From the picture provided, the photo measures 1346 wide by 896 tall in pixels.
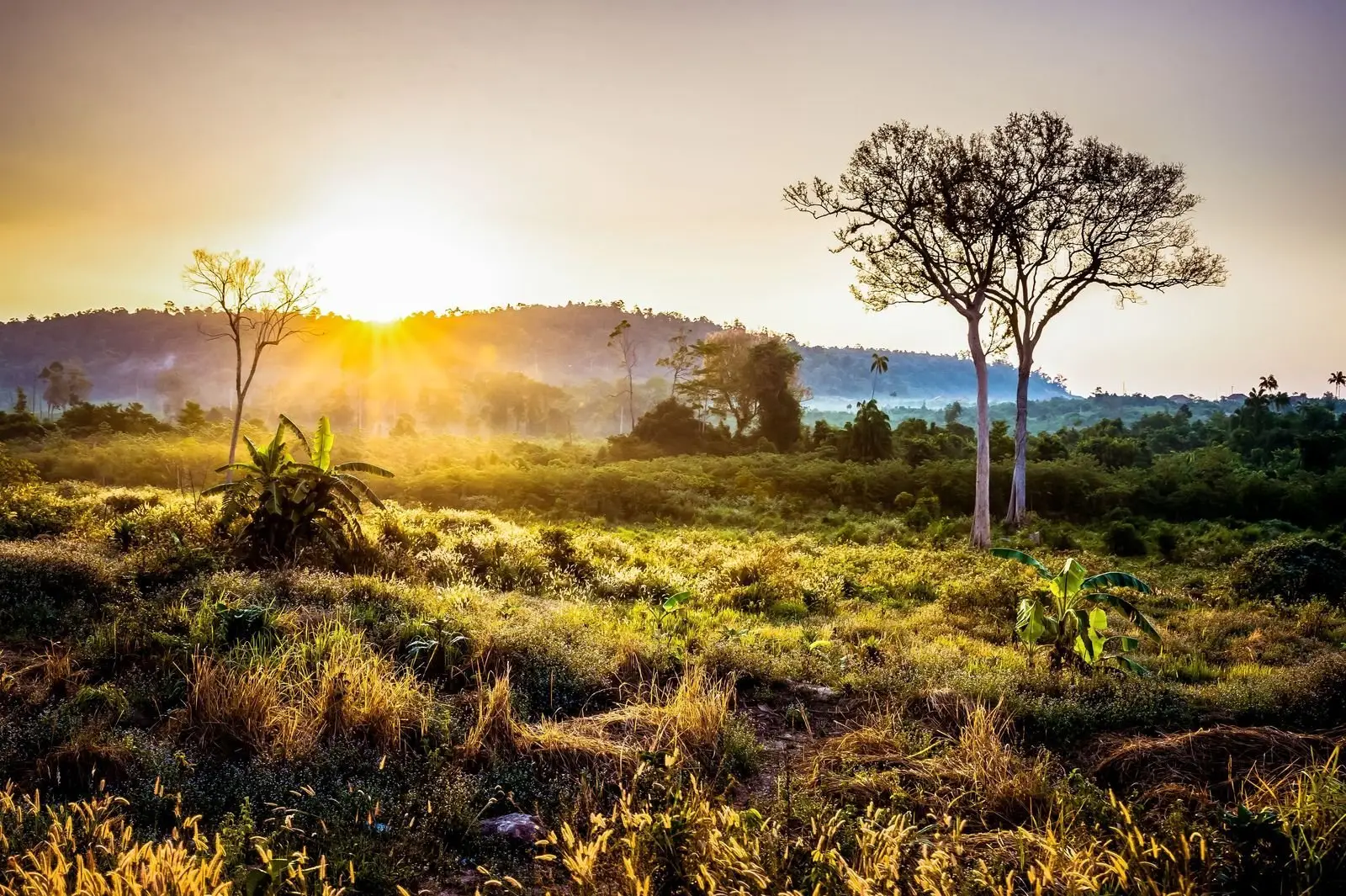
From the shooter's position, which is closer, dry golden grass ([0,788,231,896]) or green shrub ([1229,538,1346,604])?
dry golden grass ([0,788,231,896])

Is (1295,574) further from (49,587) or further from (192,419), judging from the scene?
(192,419)

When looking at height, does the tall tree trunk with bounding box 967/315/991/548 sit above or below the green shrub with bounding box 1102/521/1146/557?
above

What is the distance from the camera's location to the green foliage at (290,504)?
34.9 ft

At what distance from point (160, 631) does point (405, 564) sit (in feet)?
14.8

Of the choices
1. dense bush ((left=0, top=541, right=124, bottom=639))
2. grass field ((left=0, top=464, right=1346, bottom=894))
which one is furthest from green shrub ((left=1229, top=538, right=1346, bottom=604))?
dense bush ((left=0, top=541, right=124, bottom=639))

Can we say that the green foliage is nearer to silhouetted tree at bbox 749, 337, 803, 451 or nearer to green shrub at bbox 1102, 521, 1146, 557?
green shrub at bbox 1102, 521, 1146, 557

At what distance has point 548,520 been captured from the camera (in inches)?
860

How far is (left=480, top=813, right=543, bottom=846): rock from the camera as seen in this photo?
434cm

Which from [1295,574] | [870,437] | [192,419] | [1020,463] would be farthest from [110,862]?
[192,419]

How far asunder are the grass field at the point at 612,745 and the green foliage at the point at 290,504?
2.29 feet

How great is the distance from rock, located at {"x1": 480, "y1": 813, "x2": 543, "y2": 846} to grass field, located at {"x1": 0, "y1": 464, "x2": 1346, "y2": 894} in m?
0.06

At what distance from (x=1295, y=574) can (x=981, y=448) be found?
7.15m

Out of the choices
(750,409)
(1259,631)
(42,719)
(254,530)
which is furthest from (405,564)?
(750,409)

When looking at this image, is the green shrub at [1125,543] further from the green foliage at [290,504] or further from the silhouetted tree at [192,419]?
the silhouetted tree at [192,419]
